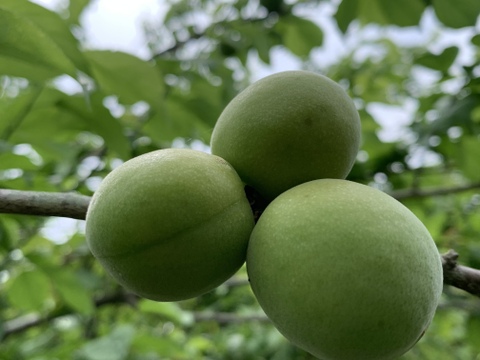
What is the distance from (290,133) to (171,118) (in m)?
1.29

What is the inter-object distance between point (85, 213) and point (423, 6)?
1881 mm

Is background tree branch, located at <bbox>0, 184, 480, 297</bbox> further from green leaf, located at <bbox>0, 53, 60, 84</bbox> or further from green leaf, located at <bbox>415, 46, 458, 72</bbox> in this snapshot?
green leaf, located at <bbox>415, 46, 458, 72</bbox>

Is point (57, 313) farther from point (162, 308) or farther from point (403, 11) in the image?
point (403, 11)

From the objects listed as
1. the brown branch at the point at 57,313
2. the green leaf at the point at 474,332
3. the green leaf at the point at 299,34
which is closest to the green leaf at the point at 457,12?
the green leaf at the point at 299,34

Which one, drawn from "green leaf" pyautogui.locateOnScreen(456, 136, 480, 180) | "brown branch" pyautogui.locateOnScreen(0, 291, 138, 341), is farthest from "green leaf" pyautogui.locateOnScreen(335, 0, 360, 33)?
"brown branch" pyautogui.locateOnScreen(0, 291, 138, 341)

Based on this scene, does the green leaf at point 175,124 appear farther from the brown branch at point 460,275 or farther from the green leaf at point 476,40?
the brown branch at point 460,275

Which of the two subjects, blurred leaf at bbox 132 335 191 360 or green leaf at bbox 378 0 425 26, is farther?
blurred leaf at bbox 132 335 191 360

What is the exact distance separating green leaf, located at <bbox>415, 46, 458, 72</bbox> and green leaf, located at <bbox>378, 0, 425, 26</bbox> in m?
0.17

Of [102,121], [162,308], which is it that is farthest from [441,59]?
[162,308]

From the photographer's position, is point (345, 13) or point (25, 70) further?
point (345, 13)

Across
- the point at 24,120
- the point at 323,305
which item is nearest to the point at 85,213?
the point at 323,305

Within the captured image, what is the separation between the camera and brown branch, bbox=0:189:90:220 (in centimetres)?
95

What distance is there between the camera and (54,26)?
1526 millimetres

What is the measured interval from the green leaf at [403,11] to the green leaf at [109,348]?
2.02 meters
